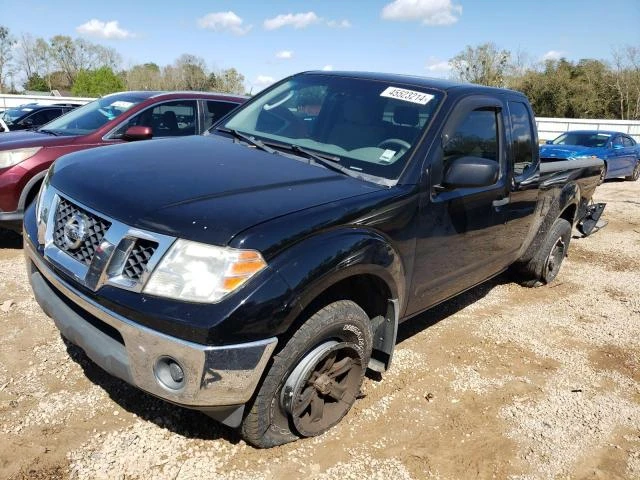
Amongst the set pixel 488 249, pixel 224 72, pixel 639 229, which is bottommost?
pixel 639 229

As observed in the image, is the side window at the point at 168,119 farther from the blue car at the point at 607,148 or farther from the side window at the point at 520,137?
the blue car at the point at 607,148

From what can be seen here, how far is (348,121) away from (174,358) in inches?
76.2

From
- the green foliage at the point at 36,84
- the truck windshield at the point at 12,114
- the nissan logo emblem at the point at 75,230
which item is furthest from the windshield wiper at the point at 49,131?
the green foliage at the point at 36,84

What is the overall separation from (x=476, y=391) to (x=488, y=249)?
103 cm

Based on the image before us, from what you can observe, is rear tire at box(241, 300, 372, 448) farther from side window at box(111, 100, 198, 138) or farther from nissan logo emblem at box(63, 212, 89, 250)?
side window at box(111, 100, 198, 138)

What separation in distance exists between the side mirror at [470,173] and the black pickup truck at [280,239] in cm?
1

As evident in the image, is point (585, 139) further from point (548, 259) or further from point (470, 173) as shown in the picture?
point (470, 173)

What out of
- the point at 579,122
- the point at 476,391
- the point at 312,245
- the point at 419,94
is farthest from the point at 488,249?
the point at 579,122

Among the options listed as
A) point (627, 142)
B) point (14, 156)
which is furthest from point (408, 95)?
point (627, 142)

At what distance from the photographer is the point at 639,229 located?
29.6ft

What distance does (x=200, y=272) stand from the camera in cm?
208

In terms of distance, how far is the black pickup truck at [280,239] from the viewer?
6.88 feet

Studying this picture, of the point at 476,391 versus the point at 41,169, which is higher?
the point at 41,169

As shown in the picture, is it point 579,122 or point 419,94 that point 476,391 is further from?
point 579,122
